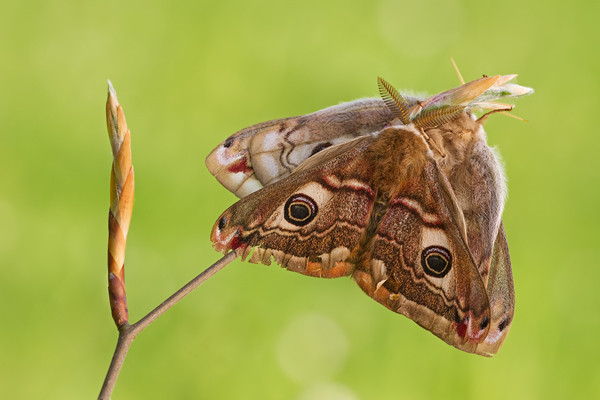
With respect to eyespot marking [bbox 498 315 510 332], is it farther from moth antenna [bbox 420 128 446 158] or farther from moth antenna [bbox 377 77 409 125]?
moth antenna [bbox 377 77 409 125]

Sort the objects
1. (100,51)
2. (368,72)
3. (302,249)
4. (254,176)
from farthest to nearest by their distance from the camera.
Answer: (368,72) → (100,51) → (254,176) → (302,249)

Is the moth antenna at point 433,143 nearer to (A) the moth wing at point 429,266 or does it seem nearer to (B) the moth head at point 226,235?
(A) the moth wing at point 429,266

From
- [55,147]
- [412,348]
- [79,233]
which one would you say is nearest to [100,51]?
[55,147]

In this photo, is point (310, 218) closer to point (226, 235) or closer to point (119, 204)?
point (226, 235)

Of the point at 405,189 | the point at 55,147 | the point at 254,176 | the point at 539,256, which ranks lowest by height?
the point at 539,256

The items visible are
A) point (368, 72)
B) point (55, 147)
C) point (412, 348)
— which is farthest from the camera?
point (368, 72)

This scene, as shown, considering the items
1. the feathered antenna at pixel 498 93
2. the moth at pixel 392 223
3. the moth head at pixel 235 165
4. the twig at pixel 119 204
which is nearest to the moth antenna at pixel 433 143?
the moth at pixel 392 223

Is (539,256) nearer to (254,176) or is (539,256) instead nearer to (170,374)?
(170,374)

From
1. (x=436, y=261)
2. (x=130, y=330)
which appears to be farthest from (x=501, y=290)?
(x=130, y=330)

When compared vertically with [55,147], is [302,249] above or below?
below
